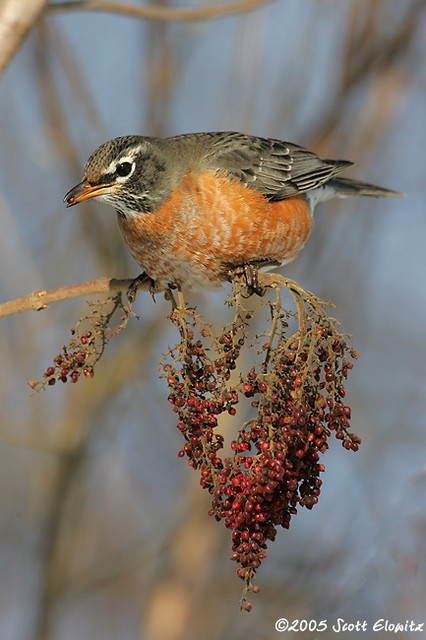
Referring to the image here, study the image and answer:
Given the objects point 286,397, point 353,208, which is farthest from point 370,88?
point 286,397

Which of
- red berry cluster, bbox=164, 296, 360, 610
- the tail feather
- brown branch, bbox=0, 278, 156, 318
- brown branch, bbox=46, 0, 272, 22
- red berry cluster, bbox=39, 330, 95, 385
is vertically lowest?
red berry cluster, bbox=164, 296, 360, 610

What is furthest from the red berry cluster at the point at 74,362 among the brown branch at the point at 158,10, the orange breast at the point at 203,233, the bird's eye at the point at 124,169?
the brown branch at the point at 158,10

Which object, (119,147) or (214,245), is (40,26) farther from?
(214,245)

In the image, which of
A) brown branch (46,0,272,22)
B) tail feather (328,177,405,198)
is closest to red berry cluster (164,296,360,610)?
brown branch (46,0,272,22)

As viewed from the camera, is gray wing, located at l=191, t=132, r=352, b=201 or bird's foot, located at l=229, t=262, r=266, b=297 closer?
bird's foot, located at l=229, t=262, r=266, b=297

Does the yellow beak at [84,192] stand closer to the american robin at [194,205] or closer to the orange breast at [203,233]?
the american robin at [194,205]

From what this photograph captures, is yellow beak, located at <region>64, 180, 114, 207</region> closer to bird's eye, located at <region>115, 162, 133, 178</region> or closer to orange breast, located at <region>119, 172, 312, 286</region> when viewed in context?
bird's eye, located at <region>115, 162, 133, 178</region>
